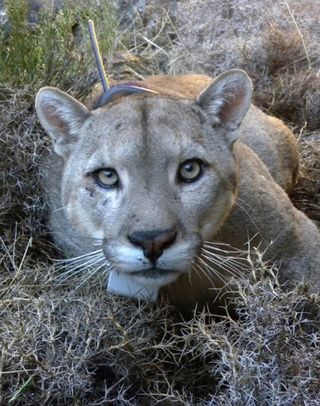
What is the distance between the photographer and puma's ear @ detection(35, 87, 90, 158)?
4012mm

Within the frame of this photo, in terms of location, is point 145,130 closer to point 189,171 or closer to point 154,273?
point 189,171

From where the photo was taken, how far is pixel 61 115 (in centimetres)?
407

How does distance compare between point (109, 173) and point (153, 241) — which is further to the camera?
point (109, 173)

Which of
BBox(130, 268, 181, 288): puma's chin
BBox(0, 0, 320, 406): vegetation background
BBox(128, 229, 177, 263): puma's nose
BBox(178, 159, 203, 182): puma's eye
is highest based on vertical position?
BBox(178, 159, 203, 182): puma's eye

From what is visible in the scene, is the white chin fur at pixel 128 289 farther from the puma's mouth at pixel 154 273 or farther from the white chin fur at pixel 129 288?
the puma's mouth at pixel 154 273

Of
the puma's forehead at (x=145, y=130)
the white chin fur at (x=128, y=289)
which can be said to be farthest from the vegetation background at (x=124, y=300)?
the puma's forehead at (x=145, y=130)

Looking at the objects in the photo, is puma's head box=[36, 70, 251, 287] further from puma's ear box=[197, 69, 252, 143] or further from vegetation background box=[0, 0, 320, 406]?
vegetation background box=[0, 0, 320, 406]

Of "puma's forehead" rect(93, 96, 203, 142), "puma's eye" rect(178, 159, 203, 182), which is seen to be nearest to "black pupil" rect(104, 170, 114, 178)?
"puma's forehead" rect(93, 96, 203, 142)

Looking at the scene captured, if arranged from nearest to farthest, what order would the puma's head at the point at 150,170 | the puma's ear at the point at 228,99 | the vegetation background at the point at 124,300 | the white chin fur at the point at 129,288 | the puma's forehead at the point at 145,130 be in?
the vegetation background at the point at 124,300, the puma's head at the point at 150,170, the puma's forehead at the point at 145,130, the white chin fur at the point at 129,288, the puma's ear at the point at 228,99

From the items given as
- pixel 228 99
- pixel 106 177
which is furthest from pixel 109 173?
pixel 228 99

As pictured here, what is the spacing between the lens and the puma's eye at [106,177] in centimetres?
370

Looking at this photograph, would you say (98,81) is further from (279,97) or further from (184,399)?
(184,399)

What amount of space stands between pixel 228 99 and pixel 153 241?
0.90 m

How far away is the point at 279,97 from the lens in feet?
20.5
